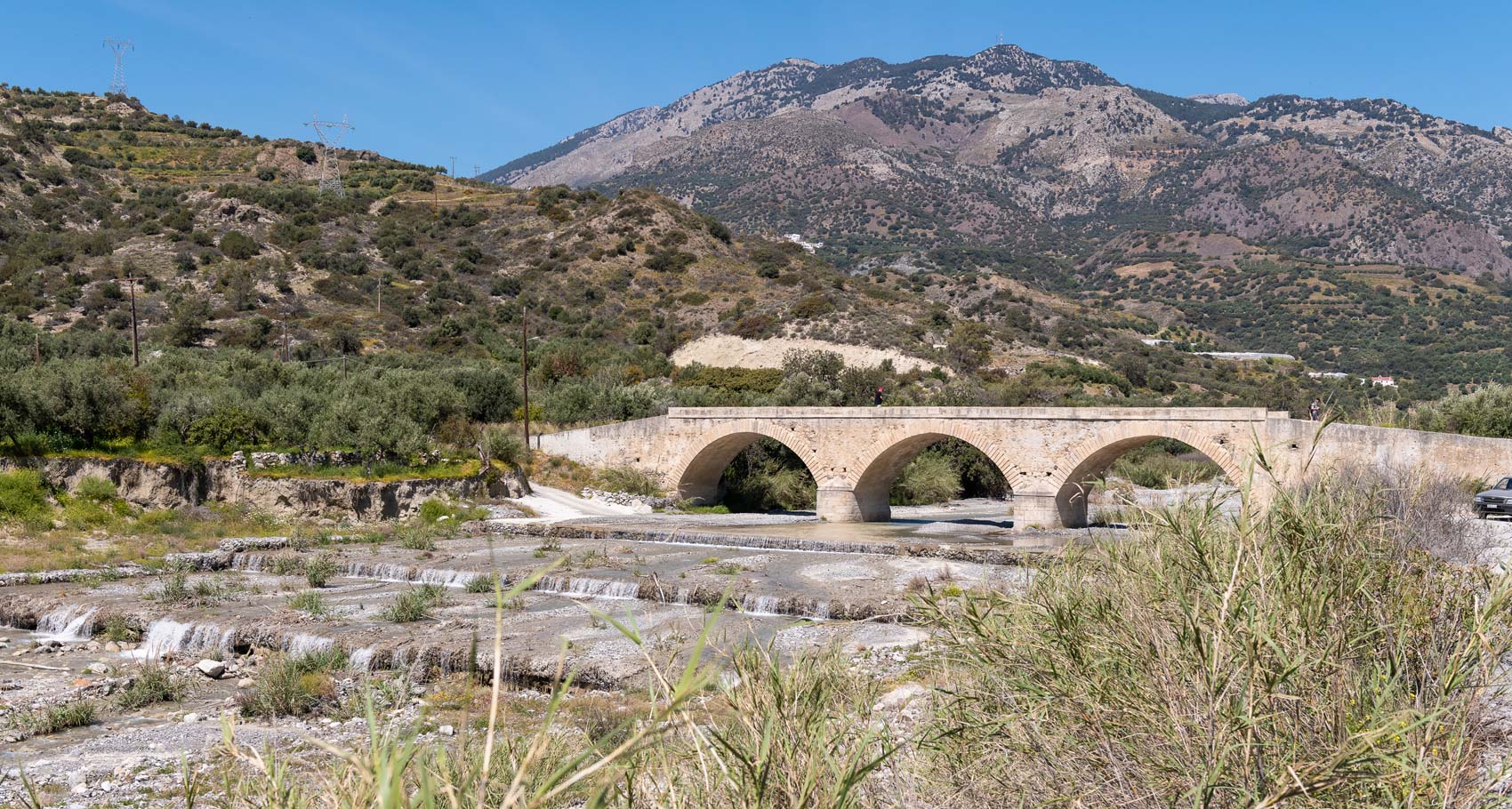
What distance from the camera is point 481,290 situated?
186 feet

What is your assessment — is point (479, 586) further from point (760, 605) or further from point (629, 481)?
point (629, 481)

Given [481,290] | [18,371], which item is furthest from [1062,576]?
[481,290]

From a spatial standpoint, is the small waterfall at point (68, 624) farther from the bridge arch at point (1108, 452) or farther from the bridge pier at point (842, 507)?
the bridge arch at point (1108, 452)

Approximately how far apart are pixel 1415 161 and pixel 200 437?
459 feet

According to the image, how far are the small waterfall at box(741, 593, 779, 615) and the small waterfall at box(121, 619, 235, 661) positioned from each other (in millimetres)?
6697

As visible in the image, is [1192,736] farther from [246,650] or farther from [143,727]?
[246,650]

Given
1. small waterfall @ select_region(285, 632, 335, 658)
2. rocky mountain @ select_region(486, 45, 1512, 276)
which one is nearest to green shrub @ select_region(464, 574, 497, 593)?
small waterfall @ select_region(285, 632, 335, 658)

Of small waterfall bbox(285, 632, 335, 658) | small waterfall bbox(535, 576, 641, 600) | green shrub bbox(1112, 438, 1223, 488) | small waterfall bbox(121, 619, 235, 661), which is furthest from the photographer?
green shrub bbox(1112, 438, 1223, 488)

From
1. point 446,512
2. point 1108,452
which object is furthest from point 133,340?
point 1108,452

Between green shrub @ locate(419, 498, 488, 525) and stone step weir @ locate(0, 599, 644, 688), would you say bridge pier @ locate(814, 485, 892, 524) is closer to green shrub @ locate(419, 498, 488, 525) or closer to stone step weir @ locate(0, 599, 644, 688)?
green shrub @ locate(419, 498, 488, 525)

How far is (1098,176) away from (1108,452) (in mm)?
108991

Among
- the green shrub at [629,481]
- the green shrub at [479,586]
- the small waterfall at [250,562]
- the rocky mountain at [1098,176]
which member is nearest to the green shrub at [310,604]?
the green shrub at [479,586]

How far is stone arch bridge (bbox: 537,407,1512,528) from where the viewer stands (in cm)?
2122

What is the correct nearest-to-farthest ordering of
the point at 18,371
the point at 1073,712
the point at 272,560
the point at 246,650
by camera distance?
the point at 1073,712
the point at 246,650
the point at 272,560
the point at 18,371
